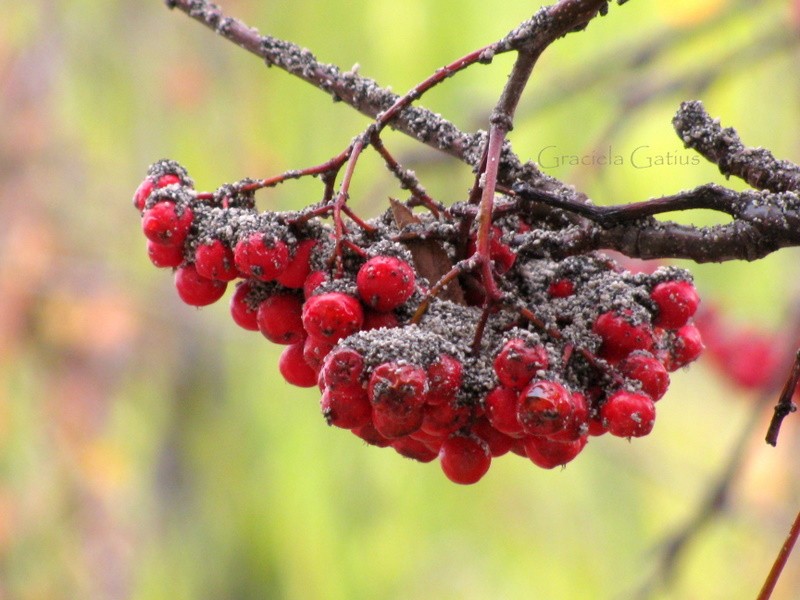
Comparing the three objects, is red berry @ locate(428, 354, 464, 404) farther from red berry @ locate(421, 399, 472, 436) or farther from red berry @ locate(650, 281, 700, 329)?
red berry @ locate(650, 281, 700, 329)

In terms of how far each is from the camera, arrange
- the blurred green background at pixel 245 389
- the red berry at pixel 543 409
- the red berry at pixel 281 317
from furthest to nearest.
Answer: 1. the blurred green background at pixel 245 389
2. the red berry at pixel 281 317
3. the red berry at pixel 543 409

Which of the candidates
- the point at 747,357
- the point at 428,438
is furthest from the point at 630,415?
the point at 747,357

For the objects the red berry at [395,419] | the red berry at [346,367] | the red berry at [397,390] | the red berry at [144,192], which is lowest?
the red berry at [395,419]

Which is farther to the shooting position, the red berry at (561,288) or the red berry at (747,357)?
the red berry at (747,357)

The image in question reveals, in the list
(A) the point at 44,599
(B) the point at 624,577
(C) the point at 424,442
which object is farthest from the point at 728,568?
(C) the point at 424,442

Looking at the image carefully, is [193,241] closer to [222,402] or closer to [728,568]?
[222,402]

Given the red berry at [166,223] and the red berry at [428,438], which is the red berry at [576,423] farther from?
Answer: the red berry at [166,223]

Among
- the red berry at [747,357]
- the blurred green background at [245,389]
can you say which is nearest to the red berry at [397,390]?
the red berry at [747,357]

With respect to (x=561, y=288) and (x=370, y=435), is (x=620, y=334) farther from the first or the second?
(x=370, y=435)

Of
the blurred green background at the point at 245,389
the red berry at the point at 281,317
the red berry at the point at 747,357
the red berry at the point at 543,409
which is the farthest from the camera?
the blurred green background at the point at 245,389
